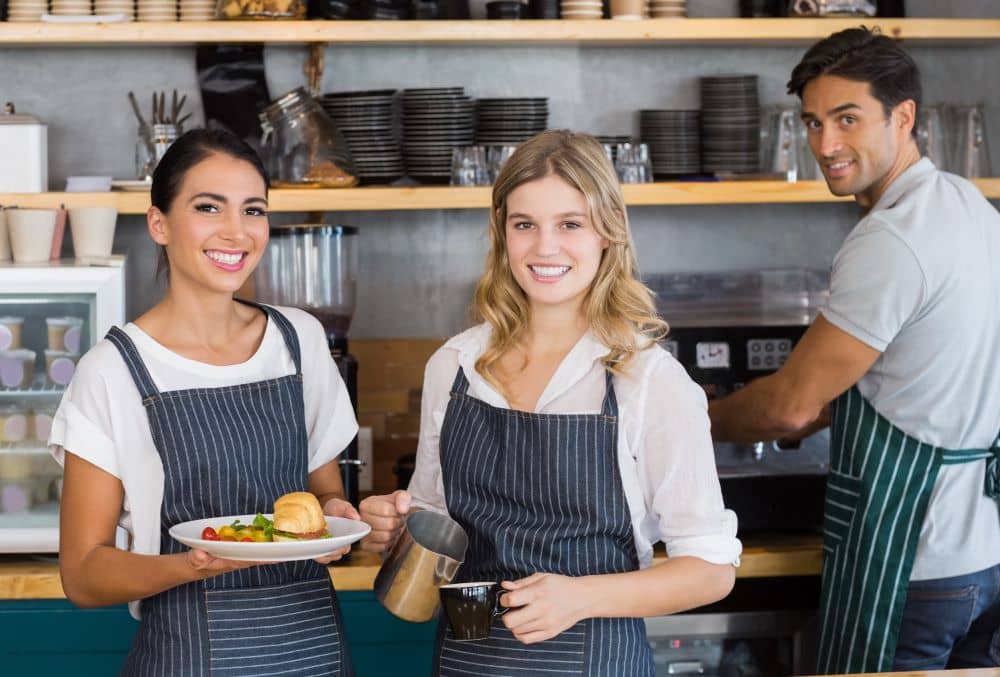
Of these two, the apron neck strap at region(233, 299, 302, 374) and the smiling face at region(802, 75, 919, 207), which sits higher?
the smiling face at region(802, 75, 919, 207)

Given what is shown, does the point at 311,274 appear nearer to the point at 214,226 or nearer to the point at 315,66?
the point at 315,66

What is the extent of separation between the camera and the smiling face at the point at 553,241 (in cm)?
183

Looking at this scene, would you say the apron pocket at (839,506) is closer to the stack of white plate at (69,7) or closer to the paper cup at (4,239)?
the paper cup at (4,239)

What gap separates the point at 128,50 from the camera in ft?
11.0

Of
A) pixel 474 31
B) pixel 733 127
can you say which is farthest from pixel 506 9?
pixel 733 127

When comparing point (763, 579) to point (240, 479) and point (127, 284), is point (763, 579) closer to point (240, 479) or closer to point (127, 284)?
point (240, 479)

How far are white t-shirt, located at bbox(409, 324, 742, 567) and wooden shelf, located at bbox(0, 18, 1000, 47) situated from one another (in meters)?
1.32

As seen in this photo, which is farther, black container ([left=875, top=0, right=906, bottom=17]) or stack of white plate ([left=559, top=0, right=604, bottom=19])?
black container ([left=875, top=0, right=906, bottom=17])

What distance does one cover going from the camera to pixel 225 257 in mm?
1913

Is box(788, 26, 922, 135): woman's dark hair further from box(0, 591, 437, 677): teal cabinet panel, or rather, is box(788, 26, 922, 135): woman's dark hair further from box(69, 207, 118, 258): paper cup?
box(69, 207, 118, 258): paper cup

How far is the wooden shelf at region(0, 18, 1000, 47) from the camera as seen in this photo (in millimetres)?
3014

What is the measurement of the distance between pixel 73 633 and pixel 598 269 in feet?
4.95

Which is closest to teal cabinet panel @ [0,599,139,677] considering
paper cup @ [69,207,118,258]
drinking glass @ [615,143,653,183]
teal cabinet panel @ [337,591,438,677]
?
teal cabinet panel @ [337,591,438,677]

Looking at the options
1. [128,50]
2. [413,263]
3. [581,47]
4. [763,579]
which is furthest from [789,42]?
[128,50]
